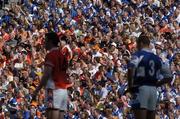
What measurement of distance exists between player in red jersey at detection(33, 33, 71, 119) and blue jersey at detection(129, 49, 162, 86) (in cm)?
121

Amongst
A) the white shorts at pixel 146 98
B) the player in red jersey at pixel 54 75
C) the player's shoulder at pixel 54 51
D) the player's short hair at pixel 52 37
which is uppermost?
the player's short hair at pixel 52 37

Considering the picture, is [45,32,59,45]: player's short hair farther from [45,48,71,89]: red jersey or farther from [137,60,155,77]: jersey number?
[137,60,155,77]: jersey number

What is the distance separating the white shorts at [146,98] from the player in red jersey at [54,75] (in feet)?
3.97

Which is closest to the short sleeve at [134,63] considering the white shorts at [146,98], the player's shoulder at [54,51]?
the white shorts at [146,98]

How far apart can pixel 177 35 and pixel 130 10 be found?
1.89m

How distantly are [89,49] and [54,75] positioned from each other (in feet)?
36.6

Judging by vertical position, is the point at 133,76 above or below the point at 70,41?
below

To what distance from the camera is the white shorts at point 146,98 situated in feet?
42.5

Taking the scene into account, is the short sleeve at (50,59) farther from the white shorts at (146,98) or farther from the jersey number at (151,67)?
the jersey number at (151,67)

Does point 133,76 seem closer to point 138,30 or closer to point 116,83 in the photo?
point 116,83

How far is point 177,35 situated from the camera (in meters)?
27.3

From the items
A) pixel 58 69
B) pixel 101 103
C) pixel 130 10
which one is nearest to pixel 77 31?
pixel 130 10

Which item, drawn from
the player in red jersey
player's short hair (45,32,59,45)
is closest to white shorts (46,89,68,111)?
the player in red jersey

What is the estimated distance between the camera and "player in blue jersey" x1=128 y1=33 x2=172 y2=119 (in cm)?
1295
